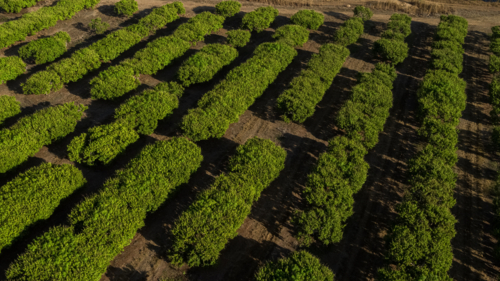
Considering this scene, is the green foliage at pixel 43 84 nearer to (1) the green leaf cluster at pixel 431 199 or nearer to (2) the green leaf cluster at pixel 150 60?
(2) the green leaf cluster at pixel 150 60

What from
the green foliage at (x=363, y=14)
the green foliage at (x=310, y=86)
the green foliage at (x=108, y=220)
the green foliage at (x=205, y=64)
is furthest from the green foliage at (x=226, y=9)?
the green foliage at (x=108, y=220)

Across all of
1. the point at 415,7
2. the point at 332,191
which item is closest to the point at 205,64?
the point at 332,191

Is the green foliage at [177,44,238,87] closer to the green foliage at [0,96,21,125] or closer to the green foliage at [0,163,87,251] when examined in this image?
the green foliage at [0,163,87,251]

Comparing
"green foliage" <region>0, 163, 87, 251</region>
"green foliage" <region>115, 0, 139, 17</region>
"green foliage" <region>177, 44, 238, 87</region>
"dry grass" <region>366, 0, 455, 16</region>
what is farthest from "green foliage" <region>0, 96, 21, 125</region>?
"dry grass" <region>366, 0, 455, 16</region>

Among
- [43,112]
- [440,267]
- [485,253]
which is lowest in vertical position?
[485,253]

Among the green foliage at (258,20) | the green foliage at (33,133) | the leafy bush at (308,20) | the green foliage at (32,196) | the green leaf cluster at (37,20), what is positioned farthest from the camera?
the leafy bush at (308,20)

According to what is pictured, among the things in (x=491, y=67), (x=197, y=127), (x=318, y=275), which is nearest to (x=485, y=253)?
(x=318, y=275)

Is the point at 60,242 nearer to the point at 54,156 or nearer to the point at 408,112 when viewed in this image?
the point at 54,156
